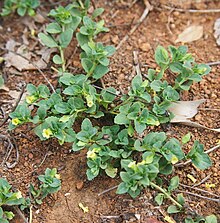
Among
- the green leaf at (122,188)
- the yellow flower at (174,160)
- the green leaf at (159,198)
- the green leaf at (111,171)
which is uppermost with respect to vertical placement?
the yellow flower at (174,160)

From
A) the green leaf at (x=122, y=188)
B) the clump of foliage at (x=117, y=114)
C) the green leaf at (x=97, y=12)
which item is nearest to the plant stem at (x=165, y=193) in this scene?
the clump of foliage at (x=117, y=114)

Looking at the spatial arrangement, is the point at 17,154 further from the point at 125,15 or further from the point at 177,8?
the point at 177,8

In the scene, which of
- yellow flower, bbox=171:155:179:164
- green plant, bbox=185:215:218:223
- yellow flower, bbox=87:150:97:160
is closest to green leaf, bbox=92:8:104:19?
yellow flower, bbox=87:150:97:160

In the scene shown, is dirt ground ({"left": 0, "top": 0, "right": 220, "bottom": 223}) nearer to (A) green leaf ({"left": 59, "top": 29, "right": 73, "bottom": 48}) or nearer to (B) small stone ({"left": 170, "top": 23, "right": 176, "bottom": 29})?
(B) small stone ({"left": 170, "top": 23, "right": 176, "bottom": 29})

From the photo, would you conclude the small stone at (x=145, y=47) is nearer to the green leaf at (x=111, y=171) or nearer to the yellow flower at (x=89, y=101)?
the yellow flower at (x=89, y=101)

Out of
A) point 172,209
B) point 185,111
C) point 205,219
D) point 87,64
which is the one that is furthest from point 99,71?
point 205,219

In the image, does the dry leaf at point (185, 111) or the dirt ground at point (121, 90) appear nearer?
the dirt ground at point (121, 90)

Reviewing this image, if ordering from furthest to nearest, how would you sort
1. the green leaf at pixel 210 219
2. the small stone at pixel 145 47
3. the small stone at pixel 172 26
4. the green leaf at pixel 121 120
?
1. the small stone at pixel 172 26
2. the small stone at pixel 145 47
3. the green leaf at pixel 121 120
4. the green leaf at pixel 210 219
